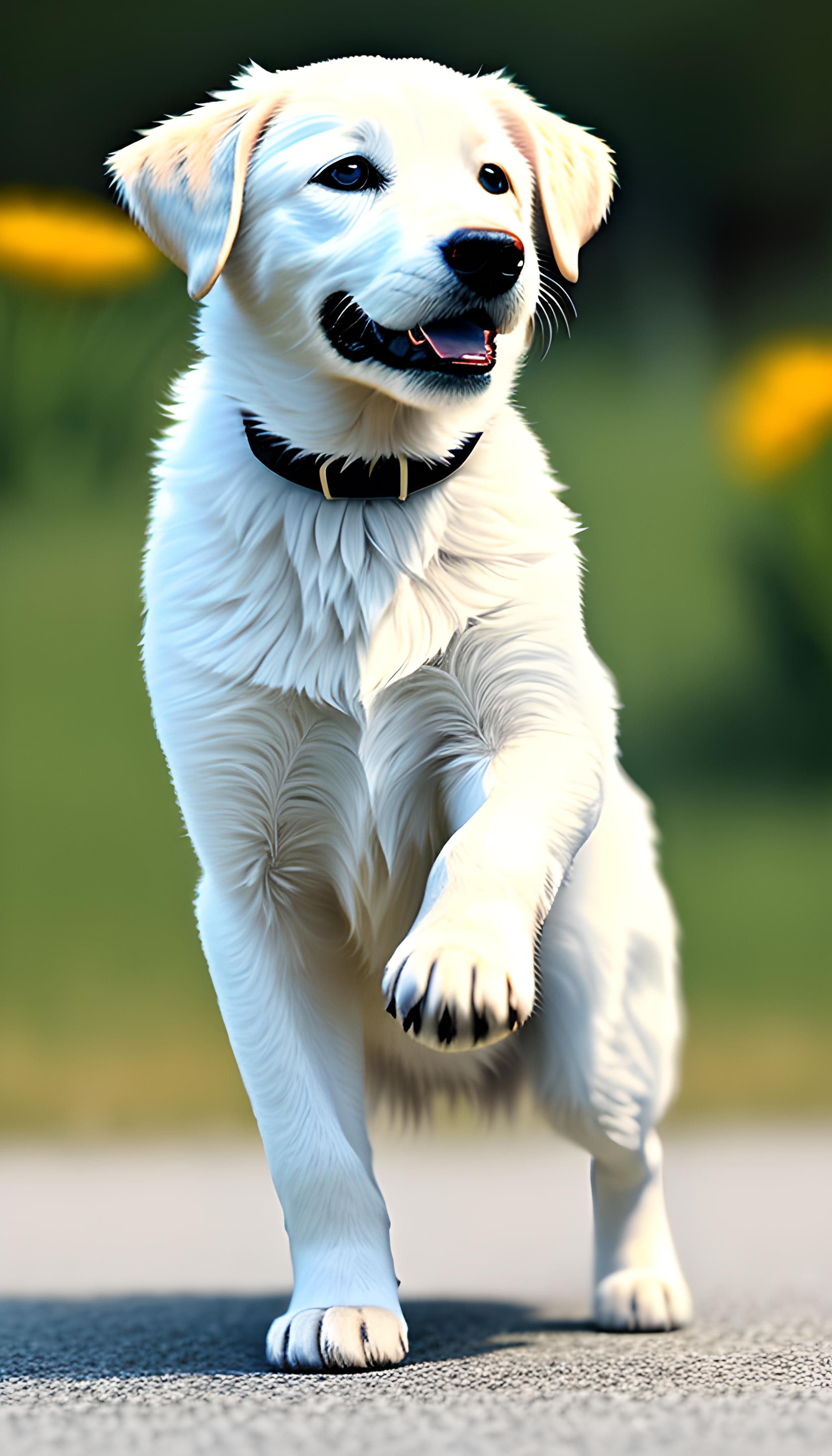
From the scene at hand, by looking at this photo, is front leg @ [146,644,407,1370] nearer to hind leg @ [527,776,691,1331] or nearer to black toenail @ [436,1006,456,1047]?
hind leg @ [527,776,691,1331]

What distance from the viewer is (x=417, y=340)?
1785 mm

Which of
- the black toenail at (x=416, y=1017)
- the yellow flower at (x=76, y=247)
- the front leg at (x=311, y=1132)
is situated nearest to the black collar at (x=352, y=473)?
the front leg at (x=311, y=1132)

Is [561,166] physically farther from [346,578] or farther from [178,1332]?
[178,1332]

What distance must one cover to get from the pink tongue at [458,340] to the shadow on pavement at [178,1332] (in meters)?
1.23

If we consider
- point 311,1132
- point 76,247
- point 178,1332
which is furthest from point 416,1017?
point 76,247

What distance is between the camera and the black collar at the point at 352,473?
1.91 meters

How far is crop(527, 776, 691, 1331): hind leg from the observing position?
2092mm

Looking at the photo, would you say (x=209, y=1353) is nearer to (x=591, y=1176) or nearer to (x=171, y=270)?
(x=591, y=1176)

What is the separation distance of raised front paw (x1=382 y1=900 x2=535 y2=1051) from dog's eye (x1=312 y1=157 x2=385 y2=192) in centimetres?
91

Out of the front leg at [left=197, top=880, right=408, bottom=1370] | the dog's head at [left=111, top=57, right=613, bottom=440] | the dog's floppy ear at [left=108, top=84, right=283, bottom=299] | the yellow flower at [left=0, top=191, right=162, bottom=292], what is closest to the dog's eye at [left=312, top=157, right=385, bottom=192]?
the dog's head at [left=111, top=57, right=613, bottom=440]

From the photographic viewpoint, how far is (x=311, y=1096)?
1882 millimetres

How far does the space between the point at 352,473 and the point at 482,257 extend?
0.35m

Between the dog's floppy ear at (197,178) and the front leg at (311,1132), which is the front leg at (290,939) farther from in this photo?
the dog's floppy ear at (197,178)

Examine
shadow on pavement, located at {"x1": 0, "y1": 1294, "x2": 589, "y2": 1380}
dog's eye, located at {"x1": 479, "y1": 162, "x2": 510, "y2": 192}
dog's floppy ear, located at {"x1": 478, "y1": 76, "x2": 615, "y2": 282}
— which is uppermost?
dog's floppy ear, located at {"x1": 478, "y1": 76, "x2": 615, "y2": 282}
